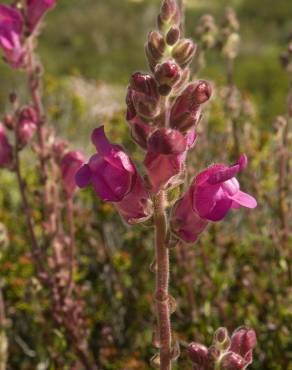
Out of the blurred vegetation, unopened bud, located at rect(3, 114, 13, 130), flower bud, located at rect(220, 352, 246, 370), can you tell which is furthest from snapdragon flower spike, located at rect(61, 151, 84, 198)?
flower bud, located at rect(220, 352, 246, 370)

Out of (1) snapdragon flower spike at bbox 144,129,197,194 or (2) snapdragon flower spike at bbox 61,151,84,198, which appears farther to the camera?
(2) snapdragon flower spike at bbox 61,151,84,198

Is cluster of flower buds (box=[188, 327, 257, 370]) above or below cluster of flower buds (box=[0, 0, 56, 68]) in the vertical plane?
below

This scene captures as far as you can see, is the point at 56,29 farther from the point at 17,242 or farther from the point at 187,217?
the point at 187,217

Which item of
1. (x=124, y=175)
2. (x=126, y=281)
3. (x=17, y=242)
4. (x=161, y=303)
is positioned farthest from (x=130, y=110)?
(x=17, y=242)

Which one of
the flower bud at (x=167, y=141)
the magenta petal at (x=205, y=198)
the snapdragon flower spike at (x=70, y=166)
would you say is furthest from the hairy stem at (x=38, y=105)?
the flower bud at (x=167, y=141)

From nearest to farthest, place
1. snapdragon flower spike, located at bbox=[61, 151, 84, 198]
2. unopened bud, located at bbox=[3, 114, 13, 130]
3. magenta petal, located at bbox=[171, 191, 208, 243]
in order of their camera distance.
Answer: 1. magenta petal, located at bbox=[171, 191, 208, 243]
2. snapdragon flower spike, located at bbox=[61, 151, 84, 198]
3. unopened bud, located at bbox=[3, 114, 13, 130]

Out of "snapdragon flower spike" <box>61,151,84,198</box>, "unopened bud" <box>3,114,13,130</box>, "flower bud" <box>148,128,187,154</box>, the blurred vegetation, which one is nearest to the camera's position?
"flower bud" <box>148,128,187,154</box>

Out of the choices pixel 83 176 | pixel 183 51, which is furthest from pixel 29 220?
pixel 183 51

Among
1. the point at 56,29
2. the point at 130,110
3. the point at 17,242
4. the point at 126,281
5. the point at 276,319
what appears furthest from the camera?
the point at 56,29

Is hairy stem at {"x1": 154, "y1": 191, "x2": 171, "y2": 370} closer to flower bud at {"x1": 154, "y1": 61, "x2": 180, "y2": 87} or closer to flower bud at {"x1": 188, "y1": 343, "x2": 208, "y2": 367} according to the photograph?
flower bud at {"x1": 188, "y1": 343, "x2": 208, "y2": 367}
